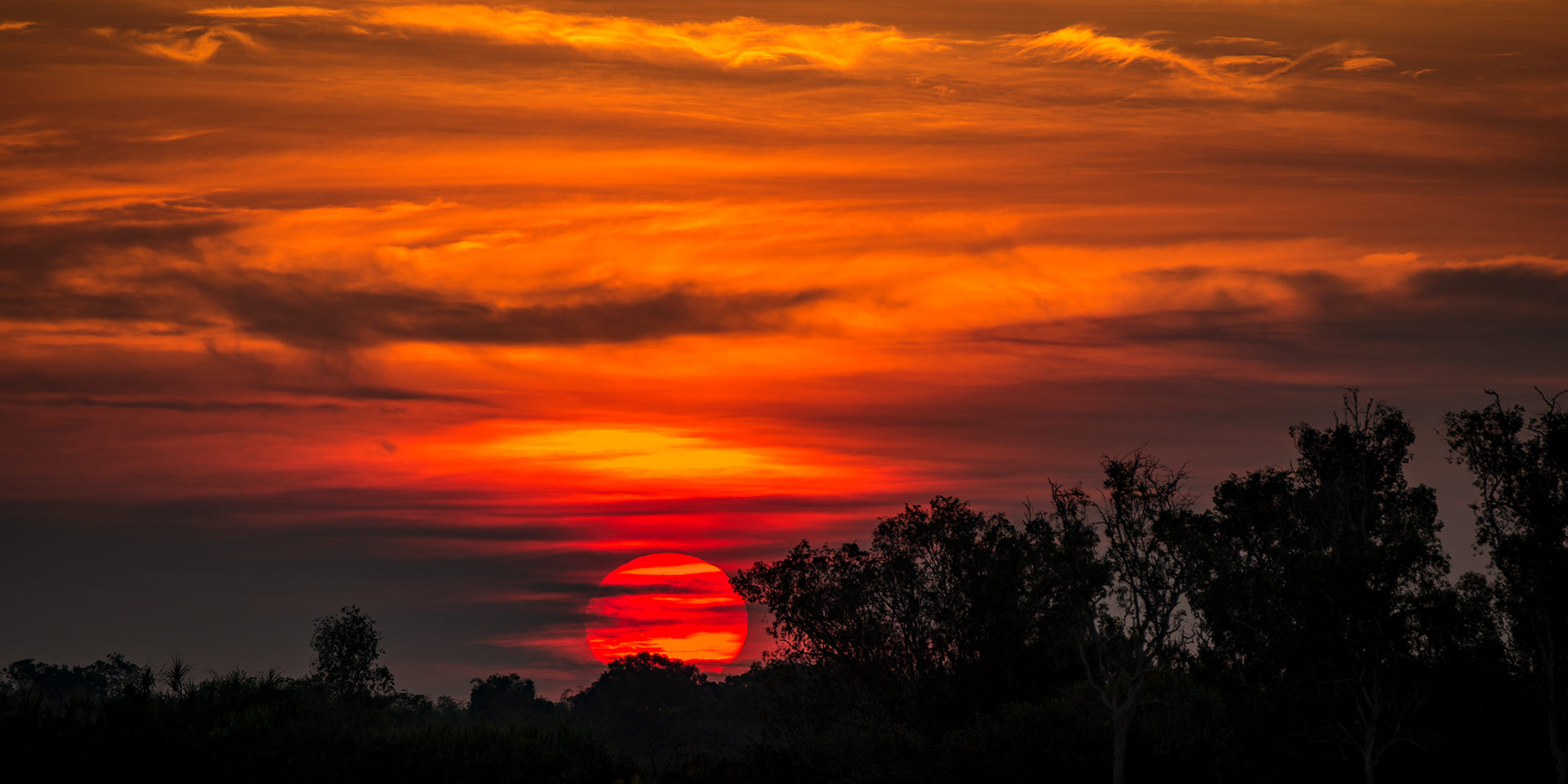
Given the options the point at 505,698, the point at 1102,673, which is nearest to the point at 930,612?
the point at 1102,673

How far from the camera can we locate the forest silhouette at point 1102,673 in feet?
159

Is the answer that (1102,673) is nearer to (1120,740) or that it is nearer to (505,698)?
(1120,740)

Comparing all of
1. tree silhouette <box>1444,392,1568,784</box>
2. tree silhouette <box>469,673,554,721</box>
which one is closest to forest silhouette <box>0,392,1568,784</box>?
tree silhouette <box>1444,392,1568,784</box>

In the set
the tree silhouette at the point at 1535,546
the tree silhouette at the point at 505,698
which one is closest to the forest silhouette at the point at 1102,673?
the tree silhouette at the point at 1535,546

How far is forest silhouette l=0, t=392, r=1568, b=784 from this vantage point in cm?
4850

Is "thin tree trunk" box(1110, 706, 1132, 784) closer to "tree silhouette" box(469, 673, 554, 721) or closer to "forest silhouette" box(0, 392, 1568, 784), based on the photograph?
"forest silhouette" box(0, 392, 1568, 784)

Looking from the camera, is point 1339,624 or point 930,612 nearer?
point 1339,624

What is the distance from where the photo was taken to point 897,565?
239ft

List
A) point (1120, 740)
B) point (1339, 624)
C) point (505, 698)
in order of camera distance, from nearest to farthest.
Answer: point (1339, 624), point (1120, 740), point (505, 698)

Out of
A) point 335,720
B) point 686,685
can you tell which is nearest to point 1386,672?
point 335,720

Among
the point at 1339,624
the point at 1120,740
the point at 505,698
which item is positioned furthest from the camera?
the point at 505,698

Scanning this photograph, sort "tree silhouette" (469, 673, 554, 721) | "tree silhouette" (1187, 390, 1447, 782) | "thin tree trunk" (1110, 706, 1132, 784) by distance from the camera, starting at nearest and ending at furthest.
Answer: "tree silhouette" (1187, 390, 1447, 782)
"thin tree trunk" (1110, 706, 1132, 784)
"tree silhouette" (469, 673, 554, 721)

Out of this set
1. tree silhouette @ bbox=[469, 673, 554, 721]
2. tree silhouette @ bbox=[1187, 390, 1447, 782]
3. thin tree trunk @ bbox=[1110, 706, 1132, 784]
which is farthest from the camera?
tree silhouette @ bbox=[469, 673, 554, 721]

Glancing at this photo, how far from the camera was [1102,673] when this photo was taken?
6169 centimetres
